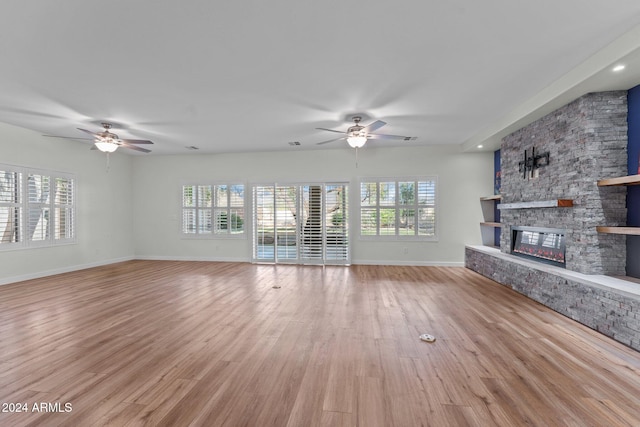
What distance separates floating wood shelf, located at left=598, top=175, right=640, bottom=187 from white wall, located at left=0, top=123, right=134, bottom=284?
29.1ft

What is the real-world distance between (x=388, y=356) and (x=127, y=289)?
419 centimetres

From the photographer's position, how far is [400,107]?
3.97 m

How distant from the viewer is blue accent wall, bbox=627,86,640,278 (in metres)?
3.04

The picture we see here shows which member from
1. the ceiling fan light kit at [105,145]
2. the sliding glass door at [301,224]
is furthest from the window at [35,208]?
the sliding glass door at [301,224]

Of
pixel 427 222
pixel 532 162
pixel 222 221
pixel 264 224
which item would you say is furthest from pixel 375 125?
pixel 222 221

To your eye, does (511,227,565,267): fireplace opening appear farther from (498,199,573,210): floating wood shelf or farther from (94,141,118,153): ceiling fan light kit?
(94,141,118,153): ceiling fan light kit

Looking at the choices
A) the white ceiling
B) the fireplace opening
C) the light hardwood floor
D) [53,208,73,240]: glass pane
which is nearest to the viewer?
the light hardwood floor

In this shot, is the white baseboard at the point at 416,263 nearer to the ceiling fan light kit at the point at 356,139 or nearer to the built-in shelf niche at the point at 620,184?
the ceiling fan light kit at the point at 356,139

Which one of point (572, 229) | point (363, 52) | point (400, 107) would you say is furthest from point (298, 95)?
point (572, 229)

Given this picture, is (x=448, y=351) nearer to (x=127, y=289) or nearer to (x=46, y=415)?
(x=46, y=415)

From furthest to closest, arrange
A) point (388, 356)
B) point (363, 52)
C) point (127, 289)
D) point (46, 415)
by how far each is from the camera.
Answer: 1. point (127, 289)
2. point (363, 52)
3. point (388, 356)
4. point (46, 415)

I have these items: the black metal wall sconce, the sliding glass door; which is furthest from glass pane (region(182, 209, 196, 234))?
the black metal wall sconce

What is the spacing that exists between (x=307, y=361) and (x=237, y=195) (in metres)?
5.43

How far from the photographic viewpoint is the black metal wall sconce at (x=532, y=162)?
398 cm
